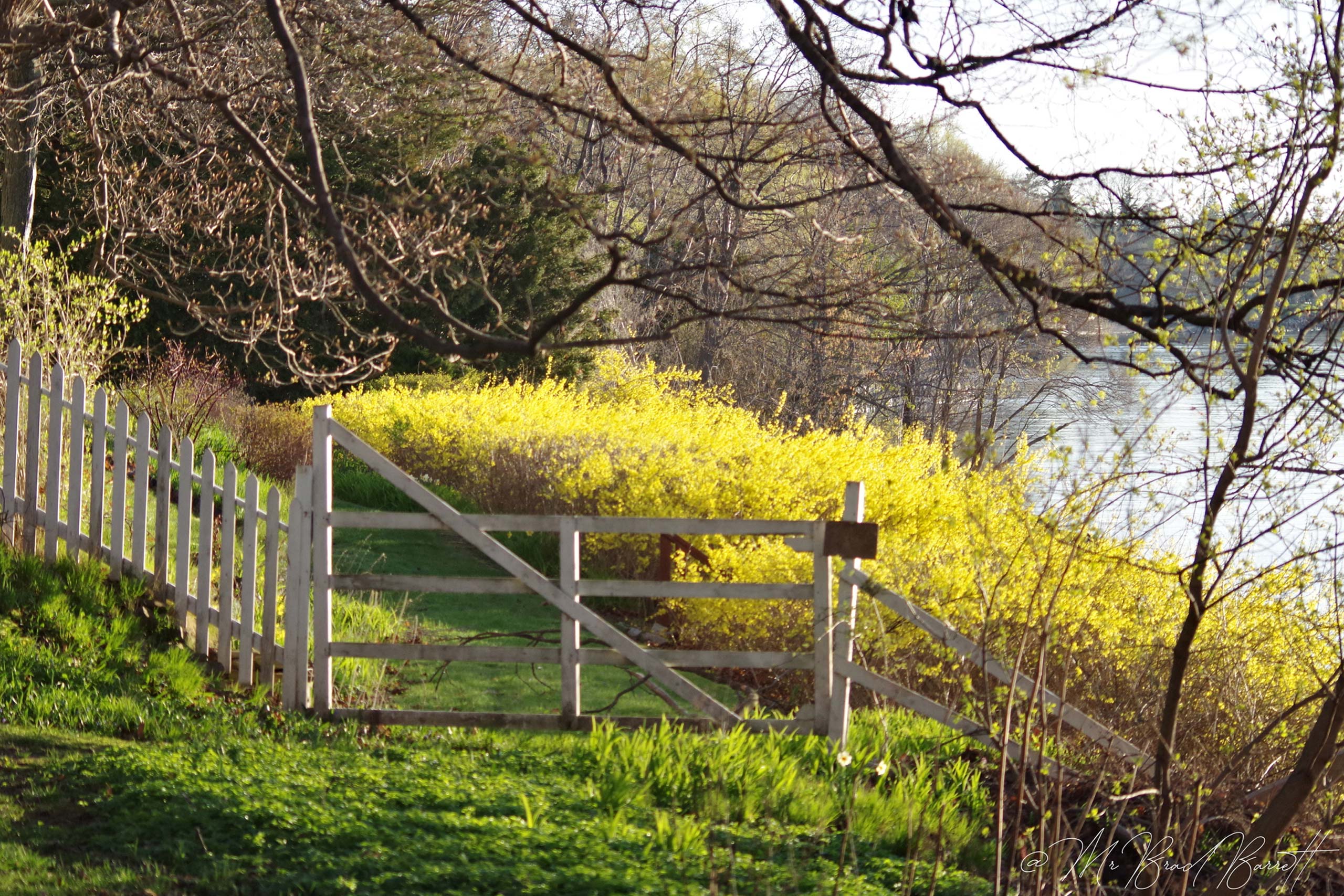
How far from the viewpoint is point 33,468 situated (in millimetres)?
6391

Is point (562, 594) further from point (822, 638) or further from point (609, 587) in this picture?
point (822, 638)

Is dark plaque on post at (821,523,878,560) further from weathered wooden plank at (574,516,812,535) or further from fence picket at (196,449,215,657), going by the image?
fence picket at (196,449,215,657)

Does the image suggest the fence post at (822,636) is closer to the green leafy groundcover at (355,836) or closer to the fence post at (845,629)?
the fence post at (845,629)

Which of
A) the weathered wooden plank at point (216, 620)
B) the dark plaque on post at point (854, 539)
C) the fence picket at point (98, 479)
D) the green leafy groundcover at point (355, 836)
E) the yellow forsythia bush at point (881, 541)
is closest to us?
the green leafy groundcover at point (355, 836)

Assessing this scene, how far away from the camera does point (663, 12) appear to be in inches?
213

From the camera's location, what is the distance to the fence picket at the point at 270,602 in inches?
225

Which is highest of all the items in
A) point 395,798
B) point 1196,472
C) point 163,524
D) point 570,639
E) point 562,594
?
point 1196,472

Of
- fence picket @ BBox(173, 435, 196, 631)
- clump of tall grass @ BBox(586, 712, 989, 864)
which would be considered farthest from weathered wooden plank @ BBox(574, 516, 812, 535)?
fence picket @ BBox(173, 435, 196, 631)

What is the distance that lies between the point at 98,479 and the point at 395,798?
3.05 metres

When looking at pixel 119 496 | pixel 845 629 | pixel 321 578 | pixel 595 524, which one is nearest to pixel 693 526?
pixel 595 524

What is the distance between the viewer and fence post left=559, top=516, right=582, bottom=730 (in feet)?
17.9

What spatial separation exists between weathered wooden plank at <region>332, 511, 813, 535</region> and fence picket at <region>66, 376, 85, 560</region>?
1.59 metres

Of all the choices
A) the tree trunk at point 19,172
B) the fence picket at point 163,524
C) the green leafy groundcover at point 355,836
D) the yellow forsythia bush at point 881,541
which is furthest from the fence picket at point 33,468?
the tree trunk at point 19,172

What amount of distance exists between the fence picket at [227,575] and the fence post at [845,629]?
9.40 feet
